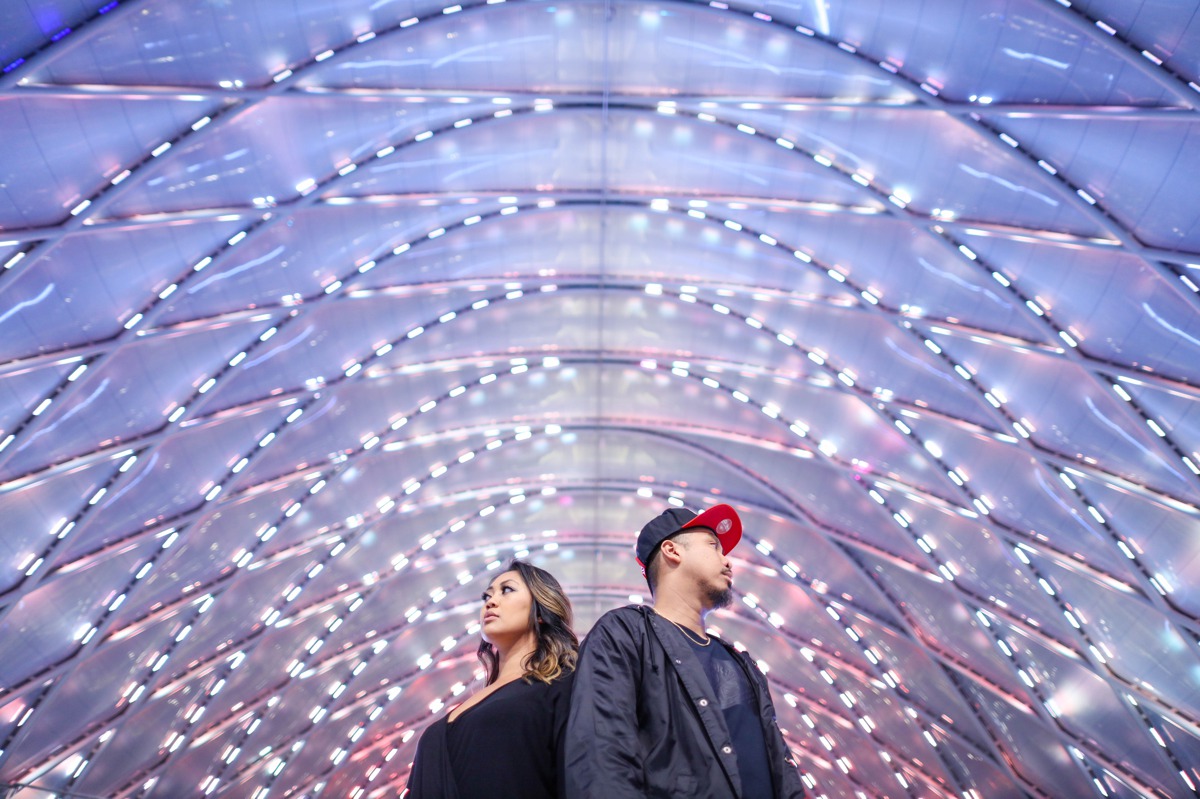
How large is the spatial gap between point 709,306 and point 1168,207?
51.0ft

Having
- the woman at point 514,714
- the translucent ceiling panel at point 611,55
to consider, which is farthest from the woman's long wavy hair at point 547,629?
the translucent ceiling panel at point 611,55

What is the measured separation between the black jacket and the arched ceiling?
11988 mm

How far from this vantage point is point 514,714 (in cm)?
674

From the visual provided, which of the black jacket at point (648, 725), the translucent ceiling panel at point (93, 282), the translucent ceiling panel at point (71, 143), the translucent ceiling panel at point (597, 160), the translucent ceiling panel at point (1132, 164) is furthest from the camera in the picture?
the translucent ceiling panel at point (597, 160)

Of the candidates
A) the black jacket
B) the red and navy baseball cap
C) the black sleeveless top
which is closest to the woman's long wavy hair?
the black sleeveless top

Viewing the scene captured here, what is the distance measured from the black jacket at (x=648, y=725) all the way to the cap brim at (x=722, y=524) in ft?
2.55

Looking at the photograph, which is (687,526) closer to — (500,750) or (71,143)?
(500,750)

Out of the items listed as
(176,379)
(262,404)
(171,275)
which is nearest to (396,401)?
(262,404)

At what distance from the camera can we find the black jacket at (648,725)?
5.80 metres

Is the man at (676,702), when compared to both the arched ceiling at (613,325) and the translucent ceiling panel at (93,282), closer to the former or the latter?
the arched ceiling at (613,325)

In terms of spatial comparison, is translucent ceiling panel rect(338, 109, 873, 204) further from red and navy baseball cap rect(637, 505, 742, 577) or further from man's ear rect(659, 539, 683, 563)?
man's ear rect(659, 539, 683, 563)

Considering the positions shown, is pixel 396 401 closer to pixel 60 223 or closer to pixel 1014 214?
pixel 60 223

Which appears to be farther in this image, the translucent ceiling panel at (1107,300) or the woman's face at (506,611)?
the translucent ceiling panel at (1107,300)

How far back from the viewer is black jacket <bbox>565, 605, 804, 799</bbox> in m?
5.80
